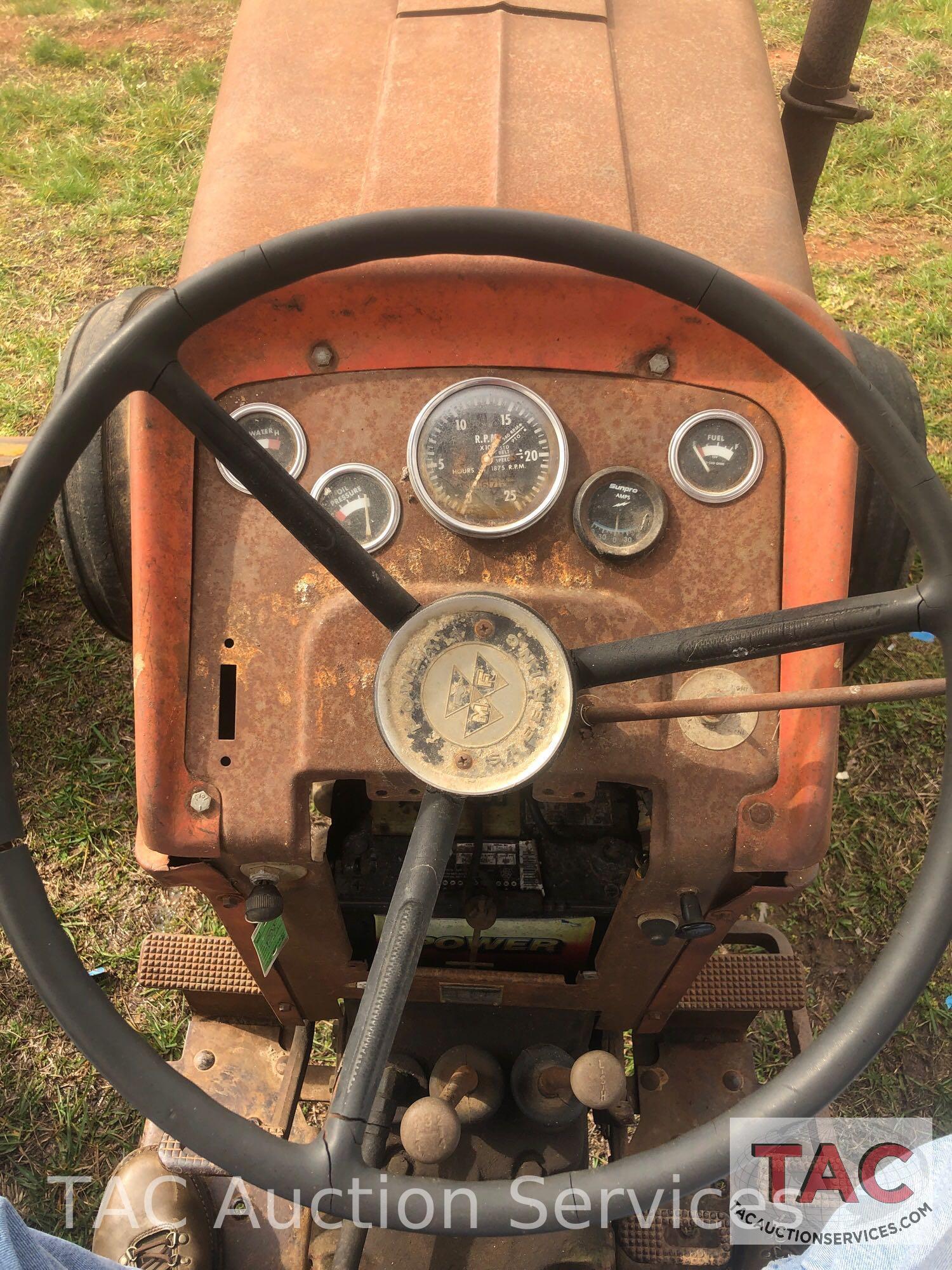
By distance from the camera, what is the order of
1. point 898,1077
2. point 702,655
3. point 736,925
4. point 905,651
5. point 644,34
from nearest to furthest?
point 702,655, point 644,34, point 736,925, point 898,1077, point 905,651

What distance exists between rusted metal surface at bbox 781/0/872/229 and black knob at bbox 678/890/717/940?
5.03ft

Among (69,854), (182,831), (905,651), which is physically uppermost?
(182,831)

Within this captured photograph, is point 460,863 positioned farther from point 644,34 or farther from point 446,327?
point 644,34

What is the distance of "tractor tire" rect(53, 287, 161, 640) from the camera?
1.72m

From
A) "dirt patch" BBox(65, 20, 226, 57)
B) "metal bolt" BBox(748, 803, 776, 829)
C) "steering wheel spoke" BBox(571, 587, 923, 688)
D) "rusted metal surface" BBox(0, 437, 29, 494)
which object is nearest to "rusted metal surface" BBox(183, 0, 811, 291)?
"steering wheel spoke" BBox(571, 587, 923, 688)

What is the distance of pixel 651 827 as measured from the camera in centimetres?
133

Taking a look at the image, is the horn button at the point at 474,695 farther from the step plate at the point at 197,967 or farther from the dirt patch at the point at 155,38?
the dirt patch at the point at 155,38

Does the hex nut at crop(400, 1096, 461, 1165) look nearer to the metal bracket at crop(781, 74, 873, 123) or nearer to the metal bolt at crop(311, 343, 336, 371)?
the metal bolt at crop(311, 343, 336, 371)

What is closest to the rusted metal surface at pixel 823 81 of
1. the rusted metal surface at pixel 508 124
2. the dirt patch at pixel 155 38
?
the rusted metal surface at pixel 508 124

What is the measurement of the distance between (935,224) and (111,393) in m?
3.85

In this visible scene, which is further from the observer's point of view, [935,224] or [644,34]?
[935,224]

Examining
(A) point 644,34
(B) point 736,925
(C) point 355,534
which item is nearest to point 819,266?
(A) point 644,34

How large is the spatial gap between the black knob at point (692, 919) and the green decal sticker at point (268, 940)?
566 mm

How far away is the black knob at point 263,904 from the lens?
130cm
